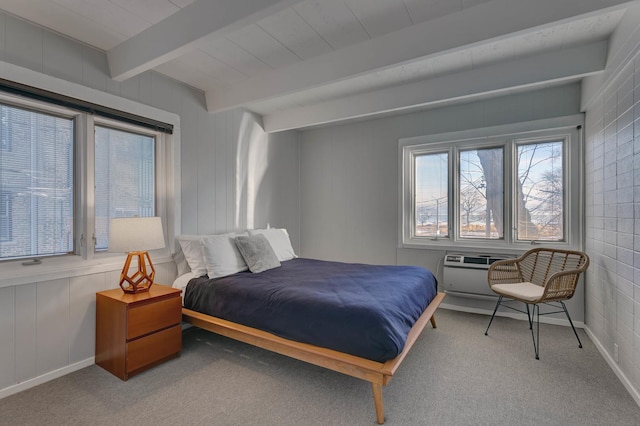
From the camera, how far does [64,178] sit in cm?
244

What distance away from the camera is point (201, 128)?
3432 mm

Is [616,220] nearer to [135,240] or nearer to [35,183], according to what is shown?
[135,240]

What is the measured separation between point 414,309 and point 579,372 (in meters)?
1.33

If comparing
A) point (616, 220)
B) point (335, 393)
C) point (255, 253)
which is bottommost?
point (335, 393)

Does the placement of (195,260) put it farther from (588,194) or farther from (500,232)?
(588,194)

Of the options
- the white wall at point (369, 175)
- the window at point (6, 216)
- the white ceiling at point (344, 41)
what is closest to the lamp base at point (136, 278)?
the window at point (6, 216)

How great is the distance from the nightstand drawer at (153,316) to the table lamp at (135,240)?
22 centimetres

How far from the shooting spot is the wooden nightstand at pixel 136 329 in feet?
7.39

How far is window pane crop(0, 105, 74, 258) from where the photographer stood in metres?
2.15

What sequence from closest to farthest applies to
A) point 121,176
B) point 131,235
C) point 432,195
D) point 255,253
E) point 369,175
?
point 131,235 < point 121,176 < point 255,253 < point 432,195 < point 369,175

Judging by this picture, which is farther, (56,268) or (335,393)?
(56,268)

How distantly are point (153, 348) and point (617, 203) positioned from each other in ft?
12.4

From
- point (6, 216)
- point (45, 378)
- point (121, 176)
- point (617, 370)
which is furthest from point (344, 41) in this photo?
point (45, 378)

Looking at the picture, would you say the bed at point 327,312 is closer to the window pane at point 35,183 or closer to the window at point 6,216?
the window pane at point 35,183
